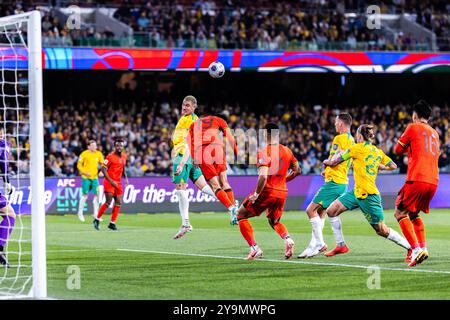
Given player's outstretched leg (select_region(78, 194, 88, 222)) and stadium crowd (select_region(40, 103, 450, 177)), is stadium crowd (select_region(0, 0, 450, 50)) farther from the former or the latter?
player's outstretched leg (select_region(78, 194, 88, 222))

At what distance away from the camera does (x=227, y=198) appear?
54.1 feet

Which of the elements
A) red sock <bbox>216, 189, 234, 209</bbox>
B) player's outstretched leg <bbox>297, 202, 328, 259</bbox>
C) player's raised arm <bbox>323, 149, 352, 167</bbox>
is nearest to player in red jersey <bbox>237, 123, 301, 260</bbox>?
player's outstretched leg <bbox>297, 202, 328, 259</bbox>

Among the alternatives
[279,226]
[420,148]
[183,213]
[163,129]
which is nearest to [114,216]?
[183,213]

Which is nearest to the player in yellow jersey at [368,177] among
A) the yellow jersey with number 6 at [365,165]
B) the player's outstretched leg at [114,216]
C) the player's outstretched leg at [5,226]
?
the yellow jersey with number 6 at [365,165]

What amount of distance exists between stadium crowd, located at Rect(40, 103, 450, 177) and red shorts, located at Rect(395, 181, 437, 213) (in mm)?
19882

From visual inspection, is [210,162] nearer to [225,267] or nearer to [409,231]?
[225,267]

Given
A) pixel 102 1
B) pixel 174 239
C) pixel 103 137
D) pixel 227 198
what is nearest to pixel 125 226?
pixel 174 239

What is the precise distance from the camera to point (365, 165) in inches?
549

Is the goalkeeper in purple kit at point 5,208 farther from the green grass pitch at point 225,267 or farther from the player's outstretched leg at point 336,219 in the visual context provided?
the player's outstretched leg at point 336,219

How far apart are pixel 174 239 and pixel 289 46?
21049 millimetres

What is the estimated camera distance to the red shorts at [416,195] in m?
13.0

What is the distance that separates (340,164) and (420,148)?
7.64ft

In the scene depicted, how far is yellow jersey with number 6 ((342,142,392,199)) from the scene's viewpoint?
45.5 ft

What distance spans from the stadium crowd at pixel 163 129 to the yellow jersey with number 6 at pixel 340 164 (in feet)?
58.2
